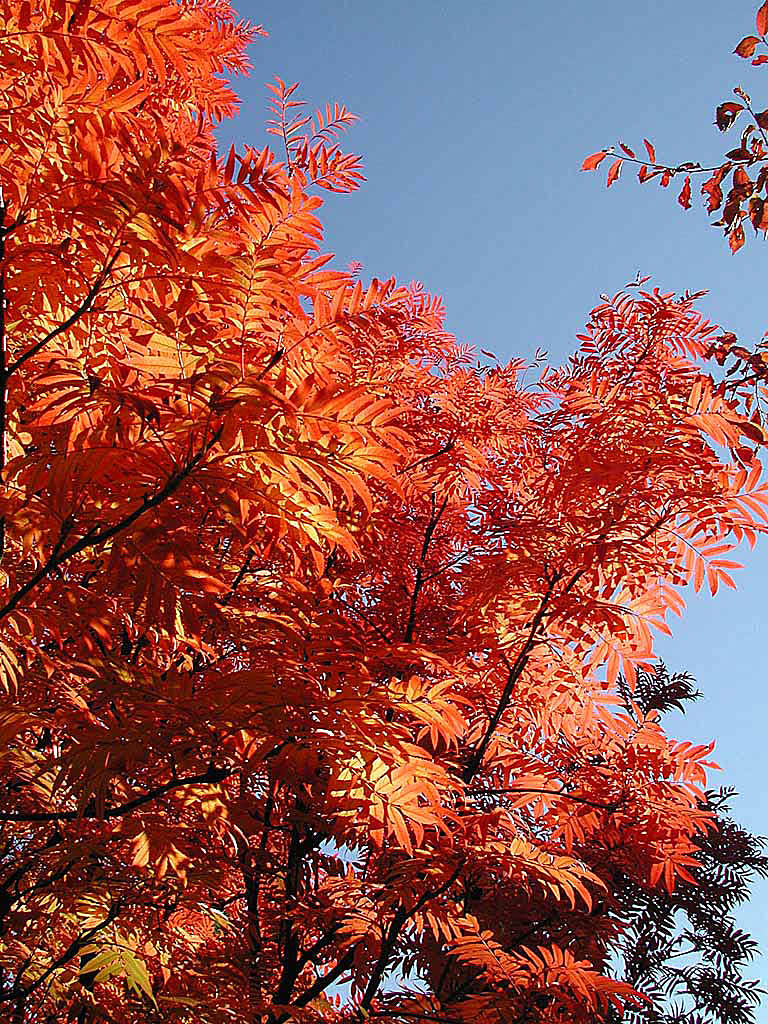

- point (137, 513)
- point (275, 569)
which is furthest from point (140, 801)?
point (275, 569)

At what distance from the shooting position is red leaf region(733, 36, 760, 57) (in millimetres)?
2455

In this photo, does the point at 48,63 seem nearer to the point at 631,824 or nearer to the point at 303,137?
the point at 303,137

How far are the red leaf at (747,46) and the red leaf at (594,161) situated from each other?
59 centimetres

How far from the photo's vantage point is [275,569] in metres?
3.98

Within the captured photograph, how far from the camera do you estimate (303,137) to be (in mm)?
2930

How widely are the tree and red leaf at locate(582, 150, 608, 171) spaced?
34.0 inches

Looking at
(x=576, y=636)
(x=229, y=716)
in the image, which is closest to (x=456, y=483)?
(x=576, y=636)

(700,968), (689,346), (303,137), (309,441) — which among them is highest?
(689,346)

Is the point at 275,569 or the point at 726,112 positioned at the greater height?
the point at 726,112

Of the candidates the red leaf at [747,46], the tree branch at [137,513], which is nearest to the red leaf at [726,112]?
the red leaf at [747,46]

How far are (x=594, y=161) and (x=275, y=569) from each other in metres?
2.14

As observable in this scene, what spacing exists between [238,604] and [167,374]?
5.69 feet

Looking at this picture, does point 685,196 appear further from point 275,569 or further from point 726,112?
point 275,569

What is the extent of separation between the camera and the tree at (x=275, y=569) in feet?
6.72
